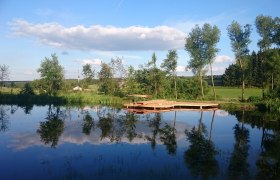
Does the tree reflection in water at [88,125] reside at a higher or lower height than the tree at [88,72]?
lower

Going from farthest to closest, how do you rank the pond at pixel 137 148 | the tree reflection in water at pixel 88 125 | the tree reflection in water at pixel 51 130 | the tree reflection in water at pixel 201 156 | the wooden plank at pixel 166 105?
the wooden plank at pixel 166 105
the tree reflection in water at pixel 88 125
the tree reflection in water at pixel 51 130
the tree reflection in water at pixel 201 156
the pond at pixel 137 148

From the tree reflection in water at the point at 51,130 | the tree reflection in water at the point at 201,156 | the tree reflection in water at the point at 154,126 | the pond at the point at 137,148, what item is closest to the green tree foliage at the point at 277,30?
the pond at the point at 137,148

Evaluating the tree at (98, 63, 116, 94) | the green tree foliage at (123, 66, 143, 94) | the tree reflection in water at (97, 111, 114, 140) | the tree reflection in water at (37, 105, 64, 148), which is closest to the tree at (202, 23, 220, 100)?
the green tree foliage at (123, 66, 143, 94)

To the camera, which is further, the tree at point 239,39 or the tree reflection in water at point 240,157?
the tree at point 239,39

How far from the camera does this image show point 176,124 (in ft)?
106

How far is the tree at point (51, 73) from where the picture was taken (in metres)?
68.2

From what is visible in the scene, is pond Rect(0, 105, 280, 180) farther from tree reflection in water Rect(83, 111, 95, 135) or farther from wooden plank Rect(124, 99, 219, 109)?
wooden plank Rect(124, 99, 219, 109)

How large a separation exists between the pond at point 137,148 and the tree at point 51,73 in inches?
1320

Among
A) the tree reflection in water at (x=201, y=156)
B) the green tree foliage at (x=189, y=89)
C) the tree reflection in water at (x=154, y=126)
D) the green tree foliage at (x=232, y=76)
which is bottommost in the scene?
the tree reflection in water at (x=201, y=156)

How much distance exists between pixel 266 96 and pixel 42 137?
119 feet

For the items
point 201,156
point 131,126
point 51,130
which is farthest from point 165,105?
point 201,156

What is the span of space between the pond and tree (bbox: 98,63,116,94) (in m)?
26.8

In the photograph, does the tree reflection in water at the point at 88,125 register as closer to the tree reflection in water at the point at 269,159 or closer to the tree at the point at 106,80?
the tree reflection in water at the point at 269,159

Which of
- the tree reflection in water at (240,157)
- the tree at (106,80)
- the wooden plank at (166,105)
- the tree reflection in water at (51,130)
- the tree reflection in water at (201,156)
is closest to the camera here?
the tree reflection in water at (240,157)
